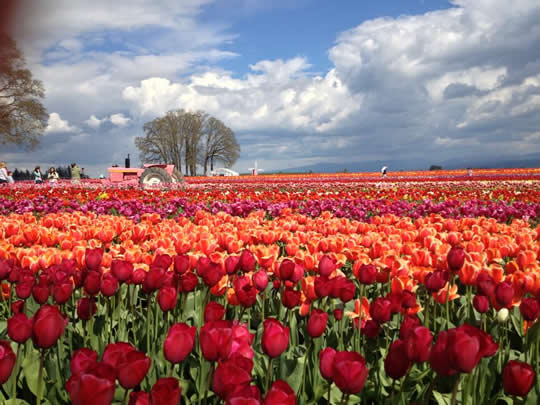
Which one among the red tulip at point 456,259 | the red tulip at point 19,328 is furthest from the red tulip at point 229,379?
the red tulip at point 456,259

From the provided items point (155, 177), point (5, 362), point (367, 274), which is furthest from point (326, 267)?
point (155, 177)

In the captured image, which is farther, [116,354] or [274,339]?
[274,339]

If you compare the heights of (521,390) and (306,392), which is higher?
(521,390)

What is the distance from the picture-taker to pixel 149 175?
2041 cm

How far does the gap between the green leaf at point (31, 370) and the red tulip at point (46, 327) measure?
0.66 metres

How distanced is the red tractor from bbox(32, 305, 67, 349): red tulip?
1792 centimetres

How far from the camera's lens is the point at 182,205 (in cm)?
921

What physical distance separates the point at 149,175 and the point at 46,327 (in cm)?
1950

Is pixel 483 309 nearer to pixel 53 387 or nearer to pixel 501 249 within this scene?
pixel 501 249

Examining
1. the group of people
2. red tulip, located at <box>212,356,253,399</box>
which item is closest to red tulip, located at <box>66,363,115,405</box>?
red tulip, located at <box>212,356,253,399</box>

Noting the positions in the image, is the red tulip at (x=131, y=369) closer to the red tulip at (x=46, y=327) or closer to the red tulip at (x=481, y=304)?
the red tulip at (x=46, y=327)

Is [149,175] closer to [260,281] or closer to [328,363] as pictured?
[260,281]

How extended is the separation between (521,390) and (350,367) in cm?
52

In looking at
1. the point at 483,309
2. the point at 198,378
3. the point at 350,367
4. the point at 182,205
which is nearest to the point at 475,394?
the point at 483,309
